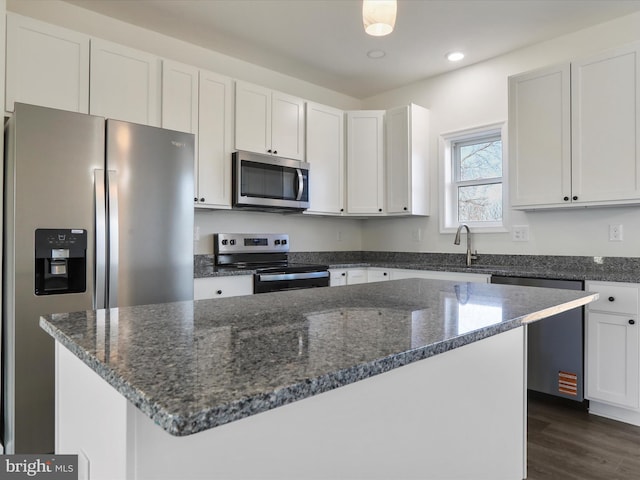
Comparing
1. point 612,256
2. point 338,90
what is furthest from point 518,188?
point 338,90

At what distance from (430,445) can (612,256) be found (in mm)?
2588

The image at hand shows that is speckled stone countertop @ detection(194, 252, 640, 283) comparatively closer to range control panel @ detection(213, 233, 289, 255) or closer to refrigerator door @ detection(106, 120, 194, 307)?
range control panel @ detection(213, 233, 289, 255)

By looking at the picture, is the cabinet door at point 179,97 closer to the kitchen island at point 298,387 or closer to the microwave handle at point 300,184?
the microwave handle at point 300,184

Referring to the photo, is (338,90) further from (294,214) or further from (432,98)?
(294,214)

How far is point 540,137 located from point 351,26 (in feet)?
5.22

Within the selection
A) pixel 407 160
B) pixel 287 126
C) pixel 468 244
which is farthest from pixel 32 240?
pixel 468 244

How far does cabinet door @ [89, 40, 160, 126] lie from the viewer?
2.63m

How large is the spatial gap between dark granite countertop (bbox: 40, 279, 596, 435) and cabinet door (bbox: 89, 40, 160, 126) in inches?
74.4

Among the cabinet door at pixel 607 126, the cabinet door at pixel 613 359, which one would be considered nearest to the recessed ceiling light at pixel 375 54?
the cabinet door at pixel 607 126

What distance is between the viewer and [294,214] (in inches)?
161

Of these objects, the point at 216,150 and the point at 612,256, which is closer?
the point at 612,256

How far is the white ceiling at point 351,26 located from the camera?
9.26ft

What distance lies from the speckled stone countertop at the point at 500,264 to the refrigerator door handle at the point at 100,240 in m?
0.67

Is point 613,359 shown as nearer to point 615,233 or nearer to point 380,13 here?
point 615,233
